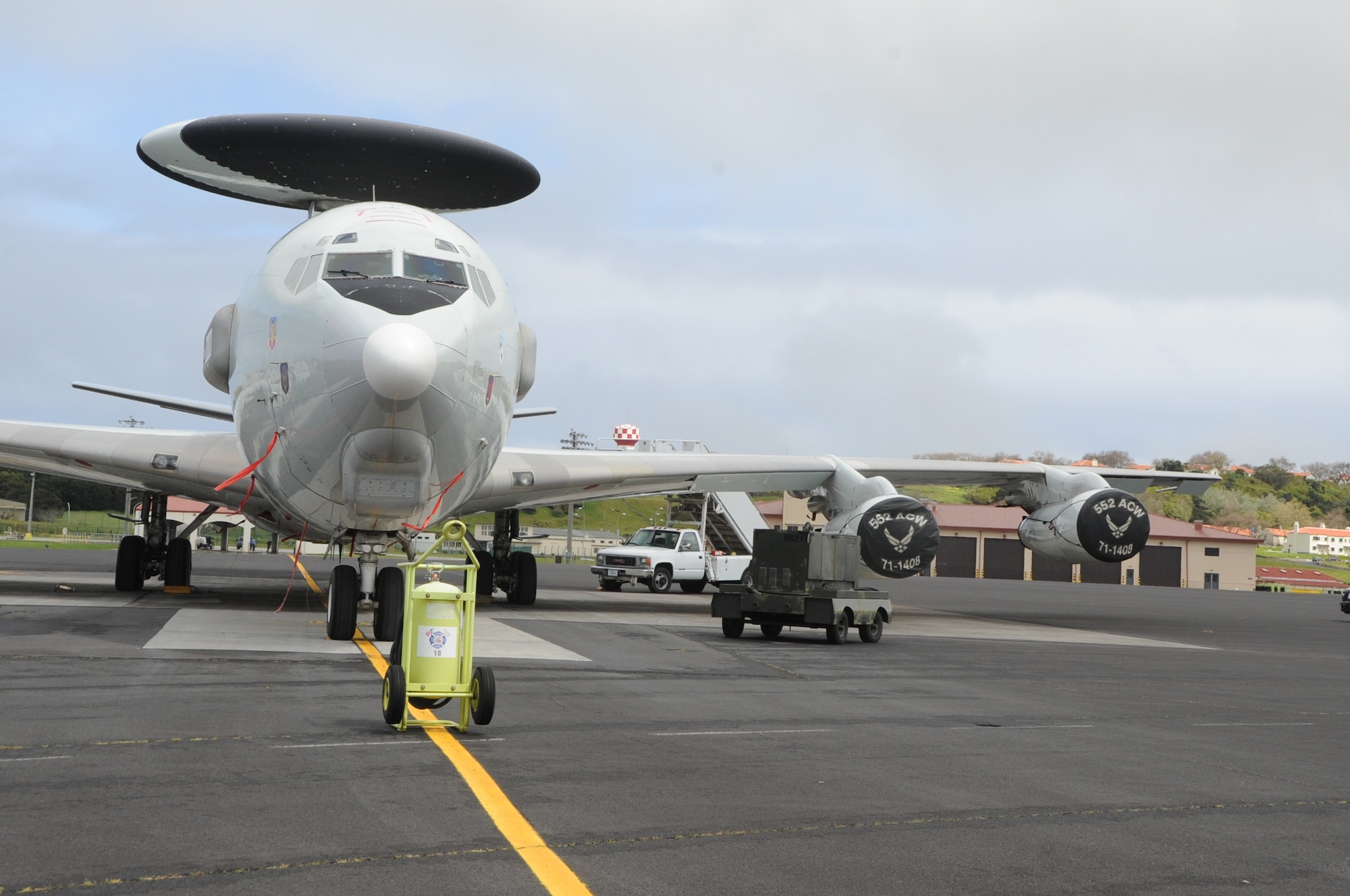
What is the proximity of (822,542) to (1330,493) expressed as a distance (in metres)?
151

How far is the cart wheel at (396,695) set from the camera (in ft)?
25.3

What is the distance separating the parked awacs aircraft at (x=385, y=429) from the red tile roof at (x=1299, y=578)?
194 ft

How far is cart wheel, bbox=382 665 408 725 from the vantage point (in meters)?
7.71

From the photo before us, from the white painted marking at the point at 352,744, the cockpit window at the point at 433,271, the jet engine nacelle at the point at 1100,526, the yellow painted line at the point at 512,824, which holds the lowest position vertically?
the white painted marking at the point at 352,744

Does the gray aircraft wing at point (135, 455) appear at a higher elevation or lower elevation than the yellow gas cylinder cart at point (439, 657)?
higher

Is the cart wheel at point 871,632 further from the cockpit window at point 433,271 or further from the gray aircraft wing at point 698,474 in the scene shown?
the cockpit window at point 433,271

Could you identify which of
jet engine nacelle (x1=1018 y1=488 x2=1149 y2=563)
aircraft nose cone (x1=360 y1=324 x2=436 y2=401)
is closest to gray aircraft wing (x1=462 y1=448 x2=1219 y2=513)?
jet engine nacelle (x1=1018 y1=488 x2=1149 y2=563)

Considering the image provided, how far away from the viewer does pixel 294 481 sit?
42.5 feet

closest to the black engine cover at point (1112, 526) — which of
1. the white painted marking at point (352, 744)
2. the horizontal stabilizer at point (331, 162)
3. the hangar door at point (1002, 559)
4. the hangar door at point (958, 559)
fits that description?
the horizontal stabilizer at point (331, 162)

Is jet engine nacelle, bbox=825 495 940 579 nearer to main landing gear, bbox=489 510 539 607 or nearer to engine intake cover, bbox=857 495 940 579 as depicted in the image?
engine intake cover, bbox=857 495 940 579

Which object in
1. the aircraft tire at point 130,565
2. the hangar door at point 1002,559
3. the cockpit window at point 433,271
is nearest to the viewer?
the cockpit window at point 433,271

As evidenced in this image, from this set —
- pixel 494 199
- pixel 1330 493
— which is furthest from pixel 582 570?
pixel 1330 493

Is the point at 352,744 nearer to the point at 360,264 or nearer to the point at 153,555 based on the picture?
the point at 360,264

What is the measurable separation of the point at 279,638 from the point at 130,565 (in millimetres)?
8656
